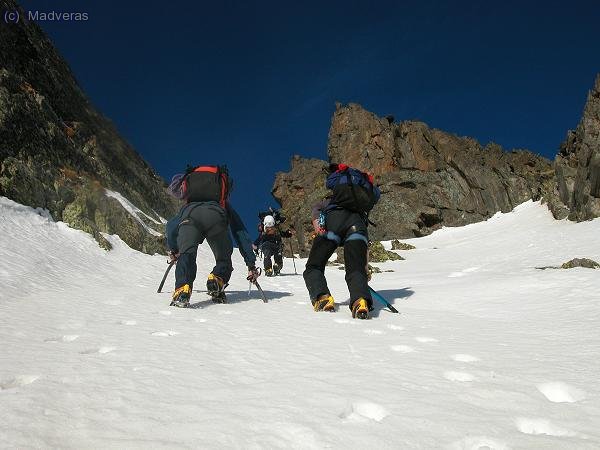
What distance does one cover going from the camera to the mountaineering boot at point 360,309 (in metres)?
5.46

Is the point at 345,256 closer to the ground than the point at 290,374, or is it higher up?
higher up

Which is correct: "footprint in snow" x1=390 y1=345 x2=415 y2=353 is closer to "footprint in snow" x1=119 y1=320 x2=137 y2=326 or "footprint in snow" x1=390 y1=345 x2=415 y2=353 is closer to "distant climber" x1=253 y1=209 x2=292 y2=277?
"footprint in snow" x1=119 y1=320 x2=137 y2=326

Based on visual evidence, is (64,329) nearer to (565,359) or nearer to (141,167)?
(565,359)

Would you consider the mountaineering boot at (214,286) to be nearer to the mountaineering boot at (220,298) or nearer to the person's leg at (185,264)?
the mountaineering boot at (220,298)

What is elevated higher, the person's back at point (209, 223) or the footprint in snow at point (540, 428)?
the person's back at point (209, 223)

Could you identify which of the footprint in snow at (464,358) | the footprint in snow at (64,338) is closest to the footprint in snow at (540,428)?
the footprint in snow at (464,358)

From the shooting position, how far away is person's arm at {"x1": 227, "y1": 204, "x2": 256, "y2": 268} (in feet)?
24.7

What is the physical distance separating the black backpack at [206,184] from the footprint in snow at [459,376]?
5116mm

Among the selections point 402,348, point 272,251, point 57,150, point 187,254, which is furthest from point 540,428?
point 57,150

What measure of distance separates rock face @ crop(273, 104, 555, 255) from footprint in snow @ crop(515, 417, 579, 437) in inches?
2015

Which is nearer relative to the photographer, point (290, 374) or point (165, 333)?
point (290, 374)

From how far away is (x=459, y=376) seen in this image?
301cm

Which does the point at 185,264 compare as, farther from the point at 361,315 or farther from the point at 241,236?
the point at 361,315

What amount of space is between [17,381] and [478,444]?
8.70 feet
